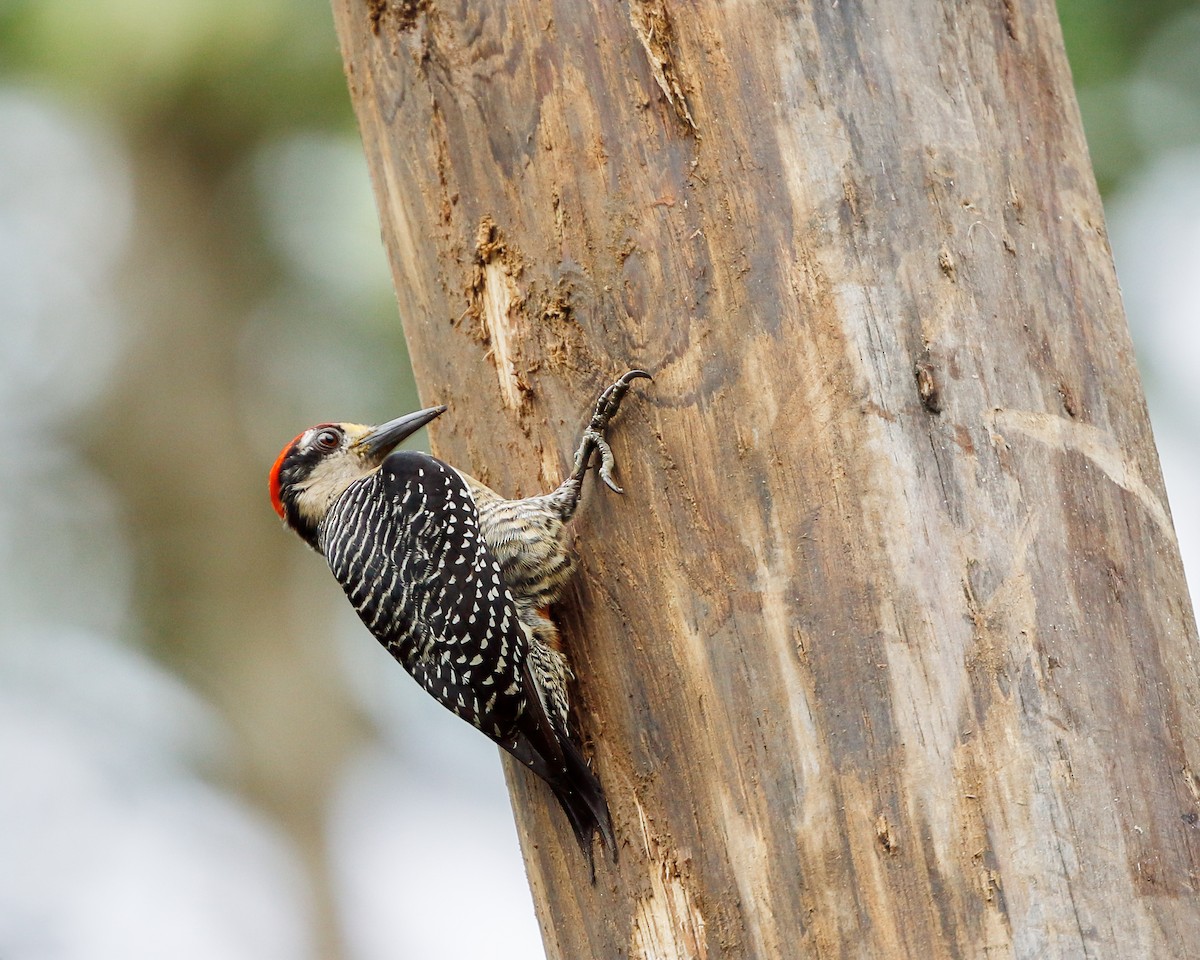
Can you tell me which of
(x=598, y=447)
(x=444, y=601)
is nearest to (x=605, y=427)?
(x=598, y=447)

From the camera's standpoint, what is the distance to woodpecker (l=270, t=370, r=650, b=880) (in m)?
2.53

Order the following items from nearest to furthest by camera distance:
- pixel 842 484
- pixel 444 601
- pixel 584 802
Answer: pixel 842 484 < pixel 584 802 < pixel 444 601

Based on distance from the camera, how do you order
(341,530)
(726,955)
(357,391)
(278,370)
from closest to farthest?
(726,955)
(341,530)
(357,391)
(278,370)

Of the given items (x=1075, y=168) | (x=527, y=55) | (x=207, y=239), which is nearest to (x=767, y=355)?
(x=1075, y=168)

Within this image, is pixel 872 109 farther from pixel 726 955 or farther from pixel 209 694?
pixel 209 694

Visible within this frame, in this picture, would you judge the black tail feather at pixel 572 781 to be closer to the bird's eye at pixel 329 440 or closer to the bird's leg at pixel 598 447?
the bird's leg at pixel 598 447

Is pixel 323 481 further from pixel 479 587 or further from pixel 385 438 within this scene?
pixel 479 587

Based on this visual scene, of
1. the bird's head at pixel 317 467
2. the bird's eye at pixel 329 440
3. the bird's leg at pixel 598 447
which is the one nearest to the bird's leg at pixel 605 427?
the bird's leg at pixel 598 447

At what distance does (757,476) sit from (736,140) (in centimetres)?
69

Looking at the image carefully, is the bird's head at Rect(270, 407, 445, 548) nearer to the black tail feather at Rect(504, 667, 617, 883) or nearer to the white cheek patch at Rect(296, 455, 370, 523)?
the white cheek patch at Rect(296, 455, 370, 523)

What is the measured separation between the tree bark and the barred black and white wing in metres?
0.18

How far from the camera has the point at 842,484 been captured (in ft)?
6.94

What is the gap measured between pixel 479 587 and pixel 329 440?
1244mm

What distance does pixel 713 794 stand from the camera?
7.17ft
